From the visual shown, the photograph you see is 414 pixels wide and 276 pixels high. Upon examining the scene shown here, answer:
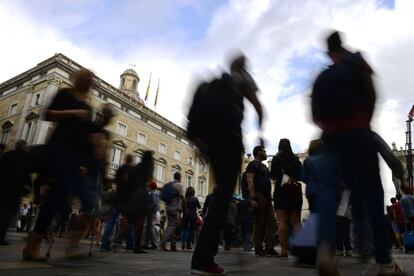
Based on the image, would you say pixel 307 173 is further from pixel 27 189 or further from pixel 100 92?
pixel 100 92

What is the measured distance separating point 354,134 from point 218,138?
927 millimetres

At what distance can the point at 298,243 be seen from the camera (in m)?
4.21

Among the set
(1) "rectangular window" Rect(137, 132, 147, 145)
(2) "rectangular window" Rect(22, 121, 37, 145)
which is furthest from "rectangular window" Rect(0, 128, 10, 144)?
(1) "rectangular window" Rect(137, 132, 147, 145)

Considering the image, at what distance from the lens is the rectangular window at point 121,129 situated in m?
37.0

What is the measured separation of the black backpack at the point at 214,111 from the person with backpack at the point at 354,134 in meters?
0.61

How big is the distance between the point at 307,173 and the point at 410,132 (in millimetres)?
17223

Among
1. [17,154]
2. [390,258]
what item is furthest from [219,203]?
[17,154]

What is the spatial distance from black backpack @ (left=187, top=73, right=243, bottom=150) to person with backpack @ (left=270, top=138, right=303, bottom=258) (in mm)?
2701

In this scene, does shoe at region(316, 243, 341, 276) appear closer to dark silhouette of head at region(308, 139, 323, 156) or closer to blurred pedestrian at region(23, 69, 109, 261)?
blurred pedestrian at region(23, 69, 109, 261)

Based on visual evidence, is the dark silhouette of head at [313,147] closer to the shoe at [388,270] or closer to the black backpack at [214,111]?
the black backpack at [214,111]

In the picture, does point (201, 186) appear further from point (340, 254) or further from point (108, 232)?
point (340, 254)

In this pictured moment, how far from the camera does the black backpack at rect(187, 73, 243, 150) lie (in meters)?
2.92

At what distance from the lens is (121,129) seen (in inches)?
1476

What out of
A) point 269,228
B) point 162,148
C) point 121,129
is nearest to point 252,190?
point 269,228
